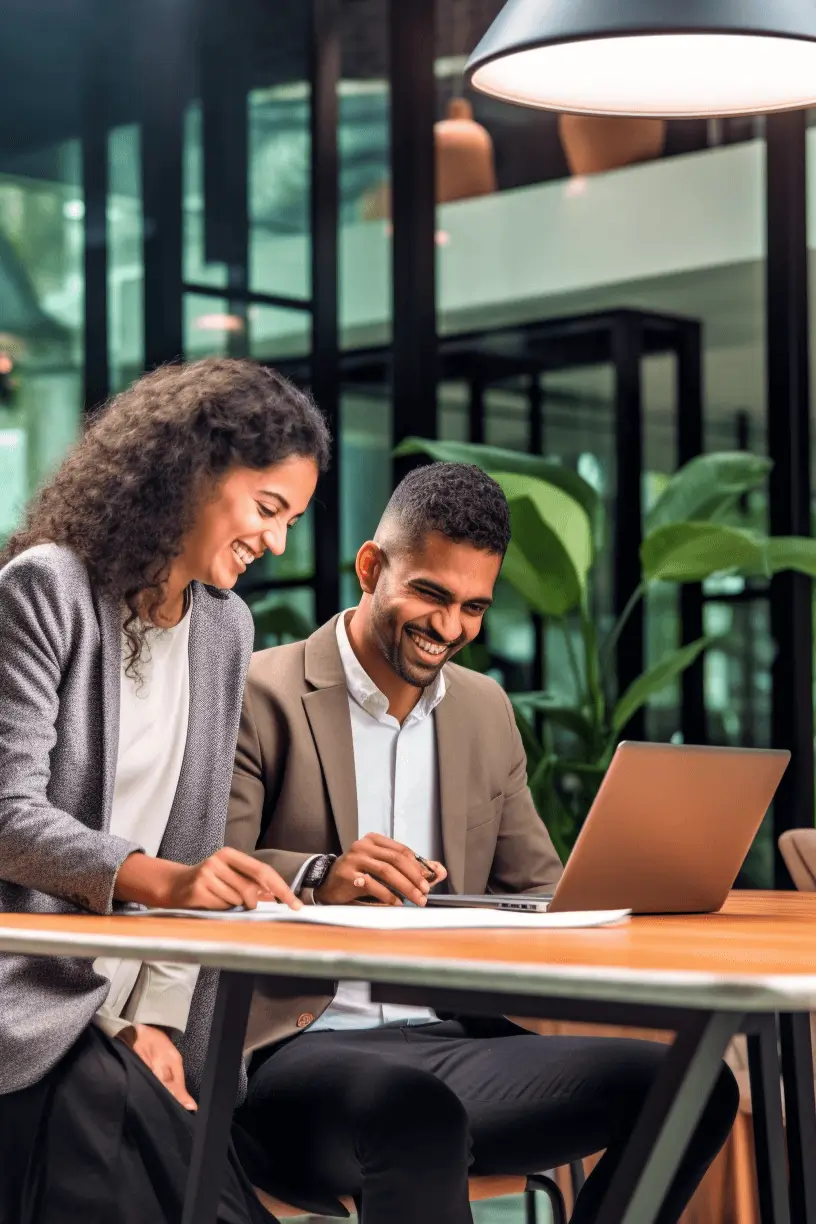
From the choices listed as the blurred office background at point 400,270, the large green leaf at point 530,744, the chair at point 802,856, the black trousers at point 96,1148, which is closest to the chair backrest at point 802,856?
the chair at point 802,856

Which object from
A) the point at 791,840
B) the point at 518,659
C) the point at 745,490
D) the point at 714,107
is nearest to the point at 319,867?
the point at 791,840

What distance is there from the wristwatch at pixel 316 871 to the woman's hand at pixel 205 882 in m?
0.18

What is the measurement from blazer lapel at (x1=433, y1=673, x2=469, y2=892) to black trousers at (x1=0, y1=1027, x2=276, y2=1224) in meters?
0.56

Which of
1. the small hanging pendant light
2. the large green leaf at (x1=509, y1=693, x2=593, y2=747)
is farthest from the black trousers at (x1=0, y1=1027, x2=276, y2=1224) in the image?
the small hanging pendant light

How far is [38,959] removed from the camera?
5.45 ft

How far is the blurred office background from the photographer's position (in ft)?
15.3

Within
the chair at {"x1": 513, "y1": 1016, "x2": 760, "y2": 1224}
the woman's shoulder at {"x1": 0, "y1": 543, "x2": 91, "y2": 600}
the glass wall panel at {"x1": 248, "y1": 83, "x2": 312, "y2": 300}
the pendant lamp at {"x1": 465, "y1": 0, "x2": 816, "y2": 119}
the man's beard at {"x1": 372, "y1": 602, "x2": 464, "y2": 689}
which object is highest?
the glass wall panel at {"x1": 248, "y1": 83, "x2": 312, "y2": 300}

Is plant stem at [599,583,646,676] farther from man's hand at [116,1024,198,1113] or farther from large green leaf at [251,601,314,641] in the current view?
man's hand at [116,1024,198,1113]

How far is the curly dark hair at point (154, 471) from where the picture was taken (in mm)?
1784

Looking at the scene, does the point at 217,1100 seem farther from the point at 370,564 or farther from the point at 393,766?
the point at 370,564

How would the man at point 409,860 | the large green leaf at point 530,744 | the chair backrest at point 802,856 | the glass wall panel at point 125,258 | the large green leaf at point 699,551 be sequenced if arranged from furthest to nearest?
1. the glass wall panel at point 125,258
2. the large green leaf at point 530,744
3. the large green leaf at point 699,551
4. the chair backrest at point 802,856
5. the man at point 409,860

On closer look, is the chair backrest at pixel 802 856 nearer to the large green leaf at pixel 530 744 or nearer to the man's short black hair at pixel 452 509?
the man's short black hair at pixel 452 509

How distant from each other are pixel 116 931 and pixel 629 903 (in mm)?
569

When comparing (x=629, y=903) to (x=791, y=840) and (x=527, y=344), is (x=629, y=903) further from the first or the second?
(x=527, y=344)
